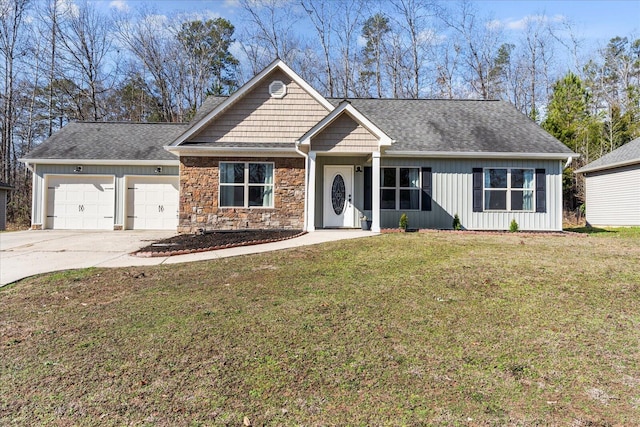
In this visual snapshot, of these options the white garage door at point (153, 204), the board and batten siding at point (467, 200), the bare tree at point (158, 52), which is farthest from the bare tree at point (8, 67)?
the board and batten siding at point (467, 200)

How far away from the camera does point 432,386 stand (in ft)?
9.90

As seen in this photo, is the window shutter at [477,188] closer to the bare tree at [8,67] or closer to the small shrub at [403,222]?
the small shrub at [403,222]

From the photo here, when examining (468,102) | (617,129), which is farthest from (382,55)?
(617,129)

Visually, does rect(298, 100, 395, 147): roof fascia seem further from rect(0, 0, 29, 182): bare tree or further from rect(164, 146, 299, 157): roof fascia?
rect(0, 0, 29, 182): bare tree

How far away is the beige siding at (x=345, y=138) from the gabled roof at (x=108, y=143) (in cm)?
625

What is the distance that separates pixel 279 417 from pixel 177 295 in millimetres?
3145

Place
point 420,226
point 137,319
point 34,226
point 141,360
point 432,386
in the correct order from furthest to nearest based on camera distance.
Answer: point 34,226, point 420,226, point 137,319, point 141,360, point 432,386

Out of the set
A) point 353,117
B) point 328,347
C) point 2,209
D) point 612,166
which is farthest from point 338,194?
point 2,209

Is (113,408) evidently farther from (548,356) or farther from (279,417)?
(548,356)

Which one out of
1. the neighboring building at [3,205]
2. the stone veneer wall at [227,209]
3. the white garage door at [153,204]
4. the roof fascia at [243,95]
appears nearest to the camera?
the roof fascia at [243,95]

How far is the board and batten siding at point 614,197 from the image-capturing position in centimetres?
1773

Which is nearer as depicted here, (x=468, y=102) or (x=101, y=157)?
(x=101, y=157)

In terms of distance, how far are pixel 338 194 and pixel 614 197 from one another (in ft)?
48.7

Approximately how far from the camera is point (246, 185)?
505 inches
